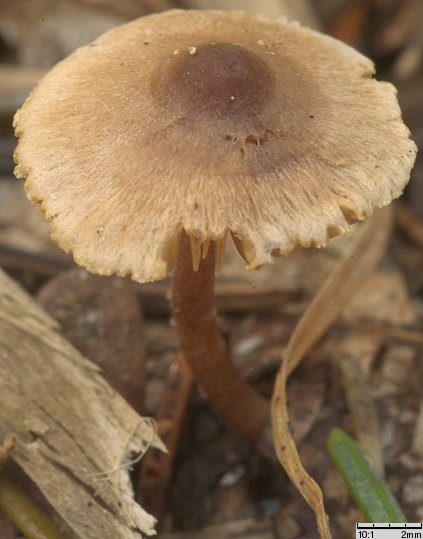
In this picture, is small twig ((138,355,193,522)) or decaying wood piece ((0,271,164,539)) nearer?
decaying wood piece ((0,271,164,539))

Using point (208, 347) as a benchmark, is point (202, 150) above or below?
above

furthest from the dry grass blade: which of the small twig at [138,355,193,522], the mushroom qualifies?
the small twig at [138,355,193,522]

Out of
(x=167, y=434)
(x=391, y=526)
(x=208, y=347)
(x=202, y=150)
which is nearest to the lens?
(x=202, y=150)

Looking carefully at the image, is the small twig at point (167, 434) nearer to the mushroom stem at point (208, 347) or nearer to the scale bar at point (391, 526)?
the mushroom stem at point (208, 347)

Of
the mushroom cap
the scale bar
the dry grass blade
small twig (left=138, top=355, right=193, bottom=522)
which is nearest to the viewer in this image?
the mushroom cap

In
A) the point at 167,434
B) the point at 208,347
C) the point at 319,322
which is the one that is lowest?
the point at 167,434

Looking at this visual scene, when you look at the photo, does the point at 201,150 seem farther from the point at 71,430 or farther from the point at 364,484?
the point at 364,484

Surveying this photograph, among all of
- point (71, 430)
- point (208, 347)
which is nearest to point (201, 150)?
point (208, 347)

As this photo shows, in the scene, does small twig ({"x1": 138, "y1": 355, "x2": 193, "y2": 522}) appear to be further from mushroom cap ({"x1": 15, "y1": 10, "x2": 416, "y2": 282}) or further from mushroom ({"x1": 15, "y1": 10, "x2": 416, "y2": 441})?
mushroom cap ({"x1": 15, "y1": 10, "x2": 416, "y2": 282})
